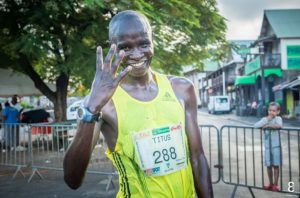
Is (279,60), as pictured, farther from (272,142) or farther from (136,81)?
(136,81)

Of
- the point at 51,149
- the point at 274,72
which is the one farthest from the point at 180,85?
the point at 274,72

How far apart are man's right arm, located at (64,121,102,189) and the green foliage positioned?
614cm

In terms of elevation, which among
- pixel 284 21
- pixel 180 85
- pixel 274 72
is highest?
pixel 284 21

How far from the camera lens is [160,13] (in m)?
8.77

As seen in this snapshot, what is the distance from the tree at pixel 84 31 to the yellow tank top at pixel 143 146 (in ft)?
19.8

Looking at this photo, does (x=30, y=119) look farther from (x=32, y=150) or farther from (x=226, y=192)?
(x=226, y=192)

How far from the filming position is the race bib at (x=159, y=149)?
1676 mm

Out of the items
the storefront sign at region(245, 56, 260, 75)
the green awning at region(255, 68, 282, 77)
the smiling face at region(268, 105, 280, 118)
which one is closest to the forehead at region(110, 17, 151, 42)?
the smiling face at region(268, 105, 280, 118)

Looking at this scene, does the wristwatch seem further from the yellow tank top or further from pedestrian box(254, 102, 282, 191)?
pedestrian box(254, 102, 282, 191)

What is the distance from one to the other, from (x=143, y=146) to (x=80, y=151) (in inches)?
11.6

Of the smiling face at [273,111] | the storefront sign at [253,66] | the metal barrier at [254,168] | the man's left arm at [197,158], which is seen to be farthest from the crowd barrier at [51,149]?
the storefront sign at [253,66]

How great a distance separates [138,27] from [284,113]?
29774 mm

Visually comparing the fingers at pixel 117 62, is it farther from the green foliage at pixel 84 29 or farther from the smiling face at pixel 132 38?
the green foliage at pixel 84 29

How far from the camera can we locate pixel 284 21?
33.7 meters
